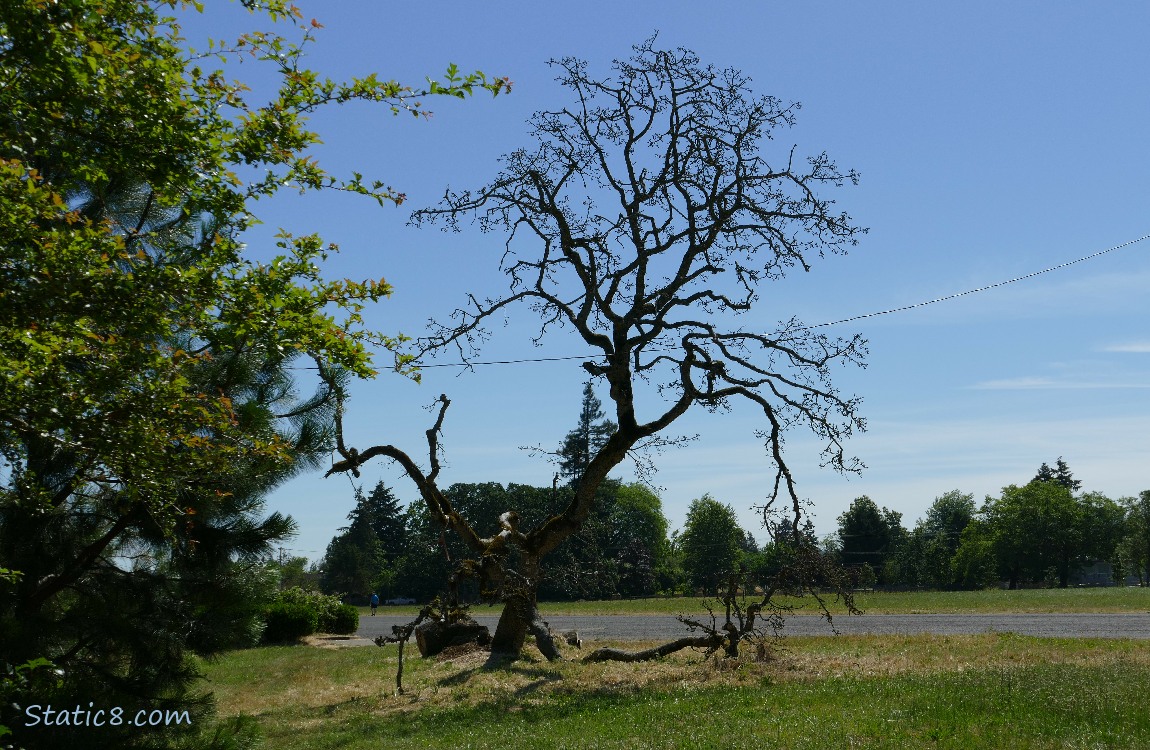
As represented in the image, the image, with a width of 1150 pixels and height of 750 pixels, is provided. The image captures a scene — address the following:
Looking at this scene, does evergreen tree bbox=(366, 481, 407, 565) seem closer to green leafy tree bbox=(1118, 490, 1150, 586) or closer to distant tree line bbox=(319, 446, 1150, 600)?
distant tree line bbox=(319, 446, 1150, 600)

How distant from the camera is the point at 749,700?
35.8 ft

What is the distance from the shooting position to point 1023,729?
835 centimetres

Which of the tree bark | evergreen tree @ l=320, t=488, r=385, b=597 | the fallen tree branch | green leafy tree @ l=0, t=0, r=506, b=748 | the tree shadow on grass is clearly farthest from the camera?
evergreen tree @ l=320, t=488, r=385, b=597

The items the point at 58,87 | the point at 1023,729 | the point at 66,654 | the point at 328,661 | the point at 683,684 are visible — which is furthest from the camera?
the point at 328,661

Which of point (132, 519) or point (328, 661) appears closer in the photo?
point (132, 519)

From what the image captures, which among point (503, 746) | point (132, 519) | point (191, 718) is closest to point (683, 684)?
point (503, 746)

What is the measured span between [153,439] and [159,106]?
191 centimetres

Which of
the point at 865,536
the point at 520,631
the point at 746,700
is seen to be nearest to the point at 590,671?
the point at 520,631

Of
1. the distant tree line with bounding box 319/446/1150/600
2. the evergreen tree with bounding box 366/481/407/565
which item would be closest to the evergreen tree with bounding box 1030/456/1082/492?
the distant tree line with bounding box 319/446/1150/600

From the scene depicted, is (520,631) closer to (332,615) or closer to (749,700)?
(749,700)

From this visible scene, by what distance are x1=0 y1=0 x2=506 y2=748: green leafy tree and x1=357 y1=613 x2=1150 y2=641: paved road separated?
16322 millimetres

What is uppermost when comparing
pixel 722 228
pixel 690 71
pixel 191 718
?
pixel 690 71

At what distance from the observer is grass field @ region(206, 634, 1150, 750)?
8617 mm

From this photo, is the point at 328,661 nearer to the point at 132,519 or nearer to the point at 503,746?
the point at 503,746
